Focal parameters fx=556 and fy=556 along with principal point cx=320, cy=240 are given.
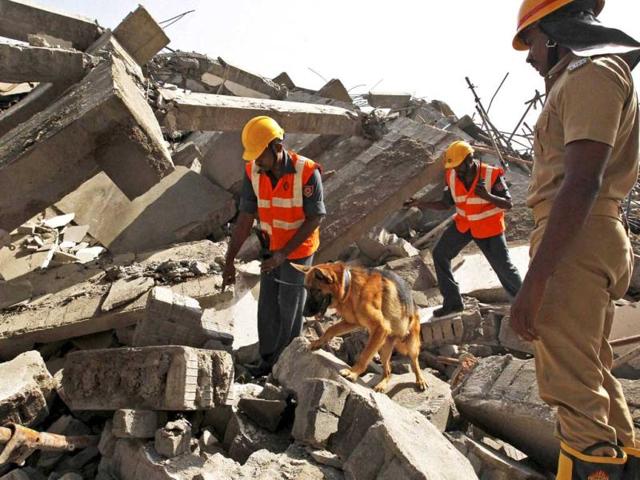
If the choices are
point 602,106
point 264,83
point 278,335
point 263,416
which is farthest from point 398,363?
point 264,83

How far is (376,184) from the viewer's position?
6.84 m

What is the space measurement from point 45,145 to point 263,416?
3.20m

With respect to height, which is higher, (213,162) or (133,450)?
(213,162)

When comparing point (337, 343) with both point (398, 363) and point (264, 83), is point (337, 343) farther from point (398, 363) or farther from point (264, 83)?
point (264, 83)

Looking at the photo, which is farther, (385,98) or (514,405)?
(385,98)

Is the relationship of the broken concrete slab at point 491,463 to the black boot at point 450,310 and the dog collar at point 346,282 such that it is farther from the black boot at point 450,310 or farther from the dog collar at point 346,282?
the black boot at point 450,310

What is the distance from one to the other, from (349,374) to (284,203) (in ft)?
4.46

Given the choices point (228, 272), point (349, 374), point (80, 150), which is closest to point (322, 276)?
point (349, 374)

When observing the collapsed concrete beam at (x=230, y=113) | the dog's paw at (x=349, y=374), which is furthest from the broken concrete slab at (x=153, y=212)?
the dog's paw at (x=349, y=374)

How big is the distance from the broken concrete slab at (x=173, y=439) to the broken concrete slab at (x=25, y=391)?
1.00 metres

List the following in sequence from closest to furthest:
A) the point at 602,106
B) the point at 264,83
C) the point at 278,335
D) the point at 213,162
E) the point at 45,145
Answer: the point at 602,106 < the point at 278,335 < the point at 45,145 < the point at 213,162 < the point at 264,83

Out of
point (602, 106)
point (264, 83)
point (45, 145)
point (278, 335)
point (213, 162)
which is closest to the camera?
point (602, 106)

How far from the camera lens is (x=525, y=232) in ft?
26.2

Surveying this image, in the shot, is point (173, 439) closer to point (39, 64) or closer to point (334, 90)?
point (39, 64)
